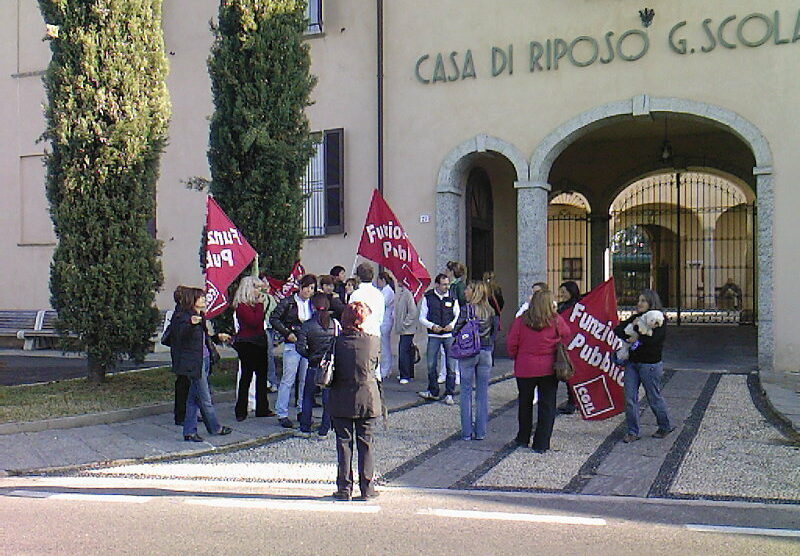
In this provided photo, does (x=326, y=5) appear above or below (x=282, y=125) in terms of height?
above

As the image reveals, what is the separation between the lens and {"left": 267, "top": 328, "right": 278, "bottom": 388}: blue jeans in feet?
35.8

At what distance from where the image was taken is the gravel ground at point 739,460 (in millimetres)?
6996

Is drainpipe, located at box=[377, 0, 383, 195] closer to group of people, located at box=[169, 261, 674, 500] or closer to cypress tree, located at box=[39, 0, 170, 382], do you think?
cypress tree, located at box=[39, 0, 170, 382]

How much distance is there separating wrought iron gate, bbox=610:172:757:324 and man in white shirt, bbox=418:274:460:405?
13944 mm

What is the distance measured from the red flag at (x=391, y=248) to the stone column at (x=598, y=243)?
25.6ft

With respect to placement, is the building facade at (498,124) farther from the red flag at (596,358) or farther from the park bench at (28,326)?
the red flag at (596,358)

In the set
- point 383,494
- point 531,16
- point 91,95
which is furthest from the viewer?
point 531,16

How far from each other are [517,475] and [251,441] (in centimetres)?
301

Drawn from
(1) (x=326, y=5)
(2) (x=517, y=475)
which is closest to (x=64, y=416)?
(2) (x=517, y=475)

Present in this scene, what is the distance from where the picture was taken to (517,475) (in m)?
7.59

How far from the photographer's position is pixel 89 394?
445 inches

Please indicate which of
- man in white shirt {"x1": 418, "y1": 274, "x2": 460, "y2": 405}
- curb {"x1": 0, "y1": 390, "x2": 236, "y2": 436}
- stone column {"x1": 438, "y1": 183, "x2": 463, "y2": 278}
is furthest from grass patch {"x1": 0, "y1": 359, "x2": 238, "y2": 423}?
stone column {"x1": 438, "y1": 183, "x2": 463, "y2": 278}

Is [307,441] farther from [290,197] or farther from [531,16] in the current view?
[531,16]

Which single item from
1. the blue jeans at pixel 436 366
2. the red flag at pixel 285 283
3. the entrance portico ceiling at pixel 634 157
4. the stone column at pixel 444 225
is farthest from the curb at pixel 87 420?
the entrance portico ceiling at pixel 634 157
